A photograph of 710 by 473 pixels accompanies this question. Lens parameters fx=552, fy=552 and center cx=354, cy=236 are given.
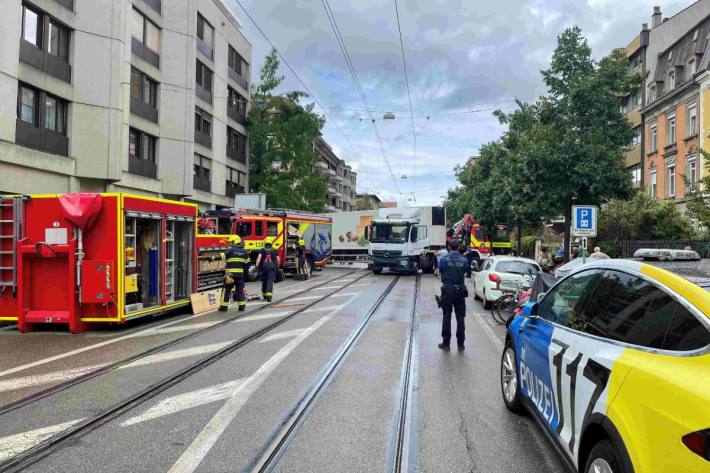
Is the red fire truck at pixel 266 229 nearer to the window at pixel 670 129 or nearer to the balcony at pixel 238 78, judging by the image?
the balcony at pixel 238 78

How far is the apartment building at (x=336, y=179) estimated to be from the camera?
75.1 metres

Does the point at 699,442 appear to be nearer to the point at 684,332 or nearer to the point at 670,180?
the point at 684,332

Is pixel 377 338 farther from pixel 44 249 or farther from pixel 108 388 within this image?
pixel 44 249

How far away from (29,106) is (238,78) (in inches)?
876

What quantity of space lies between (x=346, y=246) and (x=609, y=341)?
103 feet

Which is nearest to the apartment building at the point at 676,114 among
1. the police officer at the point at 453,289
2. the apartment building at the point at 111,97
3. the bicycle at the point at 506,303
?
the bicycle at the point at 506,303

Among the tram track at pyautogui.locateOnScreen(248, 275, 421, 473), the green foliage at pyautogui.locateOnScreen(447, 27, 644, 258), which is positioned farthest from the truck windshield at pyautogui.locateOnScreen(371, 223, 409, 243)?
the tram track at pyautogui.locateOnScreen(248, 275, 421, 473)

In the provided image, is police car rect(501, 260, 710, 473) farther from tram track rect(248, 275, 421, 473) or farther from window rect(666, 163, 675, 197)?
window rect(666, 163, 675, 197)

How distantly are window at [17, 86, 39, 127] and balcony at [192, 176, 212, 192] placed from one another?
1407 centimetres

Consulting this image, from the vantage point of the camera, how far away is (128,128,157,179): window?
2614 cm

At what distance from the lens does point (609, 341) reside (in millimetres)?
3236

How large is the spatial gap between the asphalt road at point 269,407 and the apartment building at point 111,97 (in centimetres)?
1207

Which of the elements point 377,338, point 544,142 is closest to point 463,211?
point 544,142

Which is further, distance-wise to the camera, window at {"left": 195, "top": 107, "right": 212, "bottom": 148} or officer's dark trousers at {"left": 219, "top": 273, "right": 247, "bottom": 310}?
window at {"left": 195, "top": 107, "right": 212, "bottom": 148}
